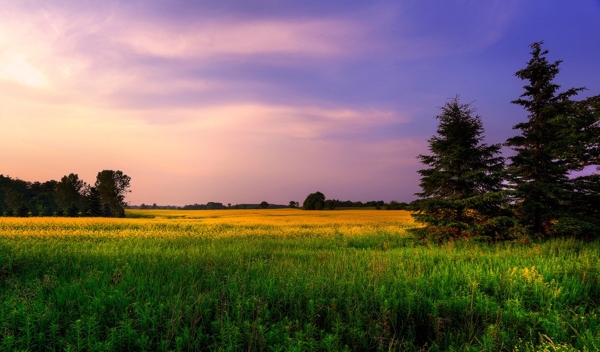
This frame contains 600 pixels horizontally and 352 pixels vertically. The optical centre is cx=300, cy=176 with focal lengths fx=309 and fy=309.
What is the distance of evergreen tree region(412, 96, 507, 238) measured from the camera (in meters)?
13.4

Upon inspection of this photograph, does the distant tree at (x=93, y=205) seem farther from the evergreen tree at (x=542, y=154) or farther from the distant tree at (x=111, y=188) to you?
the evergreen tree at (x=542, y=154)

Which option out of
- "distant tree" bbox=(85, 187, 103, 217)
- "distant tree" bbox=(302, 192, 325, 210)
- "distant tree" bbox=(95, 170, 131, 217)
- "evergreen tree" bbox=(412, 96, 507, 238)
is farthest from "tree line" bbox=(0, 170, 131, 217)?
"evergreen tree" bbox=(412, 96, 507, 238)

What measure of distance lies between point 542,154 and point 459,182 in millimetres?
5064

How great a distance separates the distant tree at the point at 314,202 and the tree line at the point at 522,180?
241ft

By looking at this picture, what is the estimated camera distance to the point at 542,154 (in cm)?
1524

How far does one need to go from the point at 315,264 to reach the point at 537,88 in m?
15.7

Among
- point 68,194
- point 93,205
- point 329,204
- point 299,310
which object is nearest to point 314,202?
point 329,204

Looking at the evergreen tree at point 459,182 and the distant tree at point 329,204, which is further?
the distant tree at point 329,204

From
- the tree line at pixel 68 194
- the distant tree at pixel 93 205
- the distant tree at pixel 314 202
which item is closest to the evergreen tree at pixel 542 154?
the distant tree at pixel 93 205

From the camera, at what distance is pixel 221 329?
418 centimetres

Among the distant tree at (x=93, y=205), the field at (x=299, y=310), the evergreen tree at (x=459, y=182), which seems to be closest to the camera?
the field at (x=299, y=310)

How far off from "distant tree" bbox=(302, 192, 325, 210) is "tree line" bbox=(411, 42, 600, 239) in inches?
2897

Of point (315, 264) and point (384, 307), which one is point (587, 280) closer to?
point (384, 307)

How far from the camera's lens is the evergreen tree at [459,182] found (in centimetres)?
1344
